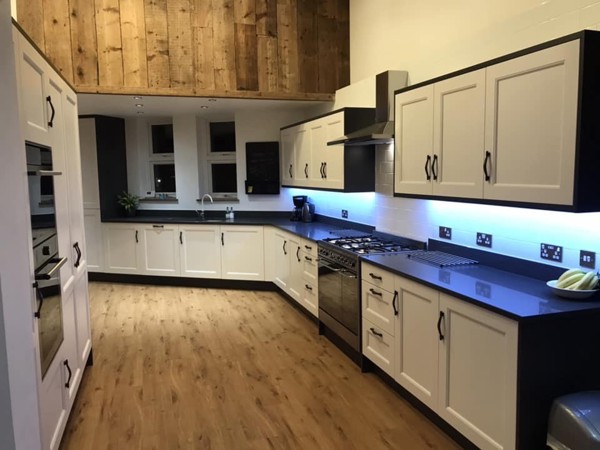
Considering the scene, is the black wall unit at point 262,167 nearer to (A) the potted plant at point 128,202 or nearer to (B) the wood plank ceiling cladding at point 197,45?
(B) the wood plank ceiling cladding at point 197,45

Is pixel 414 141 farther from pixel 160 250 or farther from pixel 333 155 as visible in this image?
pixel 160 250

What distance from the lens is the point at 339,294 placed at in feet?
13.5

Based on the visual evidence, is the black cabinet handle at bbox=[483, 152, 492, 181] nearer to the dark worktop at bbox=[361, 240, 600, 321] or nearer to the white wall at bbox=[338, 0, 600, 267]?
the white wall at bbox=[338, 0, 600, 267]

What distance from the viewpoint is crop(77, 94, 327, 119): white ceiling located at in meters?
5.40

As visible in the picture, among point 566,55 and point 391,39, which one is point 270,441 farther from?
point 391,39

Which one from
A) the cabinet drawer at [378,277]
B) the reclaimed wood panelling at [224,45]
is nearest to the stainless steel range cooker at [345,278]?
the cabinet drawer at [378,277]

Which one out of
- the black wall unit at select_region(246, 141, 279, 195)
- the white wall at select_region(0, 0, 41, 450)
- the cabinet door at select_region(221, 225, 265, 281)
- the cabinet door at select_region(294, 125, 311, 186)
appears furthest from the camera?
the black wall unit at select_region(246, 141, 279, 195)

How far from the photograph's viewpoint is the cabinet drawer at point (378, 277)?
128 inches

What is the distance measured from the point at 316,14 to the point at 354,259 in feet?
10.4

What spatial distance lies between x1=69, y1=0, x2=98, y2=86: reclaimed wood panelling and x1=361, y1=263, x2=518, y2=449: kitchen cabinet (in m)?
3.42

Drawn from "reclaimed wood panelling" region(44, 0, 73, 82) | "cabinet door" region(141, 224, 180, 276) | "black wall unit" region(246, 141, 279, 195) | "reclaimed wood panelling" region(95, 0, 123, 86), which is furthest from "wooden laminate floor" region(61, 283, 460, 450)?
"reclaimed wood panelling" region(44, 0, 73, 82)

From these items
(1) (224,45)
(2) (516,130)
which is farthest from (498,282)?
(1) (224,45)

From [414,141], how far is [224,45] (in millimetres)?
2696

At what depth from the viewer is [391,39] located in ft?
15.0
